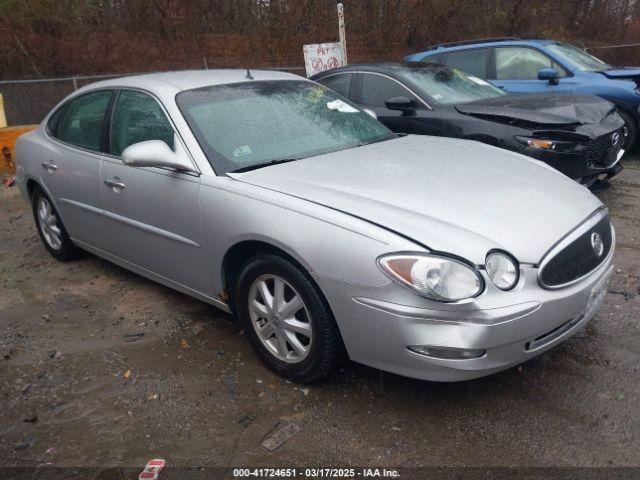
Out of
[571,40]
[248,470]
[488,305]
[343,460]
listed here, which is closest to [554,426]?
[488,305]

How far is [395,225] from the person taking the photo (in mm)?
2668

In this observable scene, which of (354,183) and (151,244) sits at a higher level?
(354,183)

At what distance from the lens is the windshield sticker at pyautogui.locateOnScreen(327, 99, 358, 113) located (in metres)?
4.25

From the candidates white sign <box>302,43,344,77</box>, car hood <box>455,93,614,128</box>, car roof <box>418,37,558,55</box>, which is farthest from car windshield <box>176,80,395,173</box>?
white sign <box>302,43,344,77</box>

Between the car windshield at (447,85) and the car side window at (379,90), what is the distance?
0.45ft

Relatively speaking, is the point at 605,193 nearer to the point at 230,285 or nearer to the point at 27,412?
the point at 230,285

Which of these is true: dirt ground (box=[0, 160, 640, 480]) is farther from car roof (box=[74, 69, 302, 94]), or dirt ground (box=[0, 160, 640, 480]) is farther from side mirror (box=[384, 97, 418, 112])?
→ side mirror (box=[384, 97, 418, 112])

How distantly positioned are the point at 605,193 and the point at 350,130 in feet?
12.2

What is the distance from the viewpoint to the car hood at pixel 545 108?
18.2 ft

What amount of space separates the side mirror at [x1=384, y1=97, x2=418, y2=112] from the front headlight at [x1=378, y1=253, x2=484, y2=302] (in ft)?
12.4

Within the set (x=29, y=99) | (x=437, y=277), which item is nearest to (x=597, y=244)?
(x=437, y=277)

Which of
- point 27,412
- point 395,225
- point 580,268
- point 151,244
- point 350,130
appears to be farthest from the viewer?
point 350,130

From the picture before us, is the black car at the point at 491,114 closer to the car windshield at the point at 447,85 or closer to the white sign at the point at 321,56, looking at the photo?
the car windshield at the point at 447,85

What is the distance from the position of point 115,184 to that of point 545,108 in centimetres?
421
